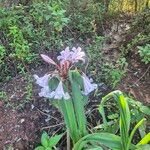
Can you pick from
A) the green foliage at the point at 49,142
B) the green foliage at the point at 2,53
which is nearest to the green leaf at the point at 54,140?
the green foliage at the point at 49,142

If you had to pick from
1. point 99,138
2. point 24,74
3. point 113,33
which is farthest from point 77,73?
point 113,33

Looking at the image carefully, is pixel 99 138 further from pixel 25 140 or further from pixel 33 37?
pixel 33 37

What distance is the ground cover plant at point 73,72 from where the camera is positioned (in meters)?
2.11

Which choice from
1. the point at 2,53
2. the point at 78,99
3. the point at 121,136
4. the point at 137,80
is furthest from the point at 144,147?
the point at 2,53

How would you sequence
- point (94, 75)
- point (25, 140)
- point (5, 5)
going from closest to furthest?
1. point (25, 140)
2. point (94, 75)
3. point (5, 5)

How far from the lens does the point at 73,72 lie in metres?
1.95

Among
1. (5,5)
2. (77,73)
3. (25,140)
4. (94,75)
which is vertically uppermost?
(5,5)

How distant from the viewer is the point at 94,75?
2701mm

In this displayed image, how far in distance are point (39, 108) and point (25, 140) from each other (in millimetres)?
247

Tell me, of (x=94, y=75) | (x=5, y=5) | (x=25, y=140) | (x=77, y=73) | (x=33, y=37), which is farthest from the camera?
(x=5, y=5)

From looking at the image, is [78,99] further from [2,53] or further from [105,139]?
[2,53]

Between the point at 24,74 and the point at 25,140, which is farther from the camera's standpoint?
the point at 24,74

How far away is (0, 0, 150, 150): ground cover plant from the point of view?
211 cm

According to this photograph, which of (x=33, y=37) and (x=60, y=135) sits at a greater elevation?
(x=33, y=37)
